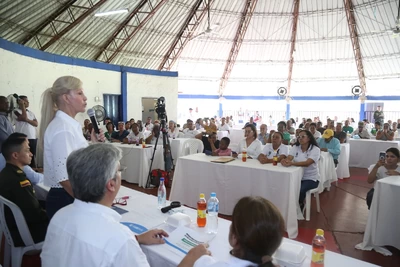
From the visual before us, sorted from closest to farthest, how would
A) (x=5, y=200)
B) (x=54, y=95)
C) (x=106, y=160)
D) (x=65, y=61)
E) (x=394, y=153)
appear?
(x=106, y=160) → (x=54, y=95) → (x=5, y=200) → (x=394, y=153) → (x=65, y=61)

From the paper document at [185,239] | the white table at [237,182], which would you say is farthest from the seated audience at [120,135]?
the paper document at [185,239]

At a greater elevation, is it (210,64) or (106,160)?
(210,64)

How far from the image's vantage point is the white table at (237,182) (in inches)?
147

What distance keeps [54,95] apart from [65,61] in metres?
8.60

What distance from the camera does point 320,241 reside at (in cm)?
152

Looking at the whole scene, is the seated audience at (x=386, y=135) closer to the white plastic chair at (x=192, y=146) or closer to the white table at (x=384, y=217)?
the white plastic chair at (x=192, y=146)

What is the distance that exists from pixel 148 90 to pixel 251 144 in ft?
29.2

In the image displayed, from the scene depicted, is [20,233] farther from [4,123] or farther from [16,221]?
[4,123]

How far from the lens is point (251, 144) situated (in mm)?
5008

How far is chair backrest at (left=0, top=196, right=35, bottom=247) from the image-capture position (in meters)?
2.19

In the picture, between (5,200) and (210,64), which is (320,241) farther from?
(210,64)

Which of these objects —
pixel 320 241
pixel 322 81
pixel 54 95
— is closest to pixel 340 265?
pixel 320 241

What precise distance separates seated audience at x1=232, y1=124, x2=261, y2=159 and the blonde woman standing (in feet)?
11.3

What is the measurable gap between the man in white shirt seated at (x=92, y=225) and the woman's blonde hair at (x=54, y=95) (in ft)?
2.32
